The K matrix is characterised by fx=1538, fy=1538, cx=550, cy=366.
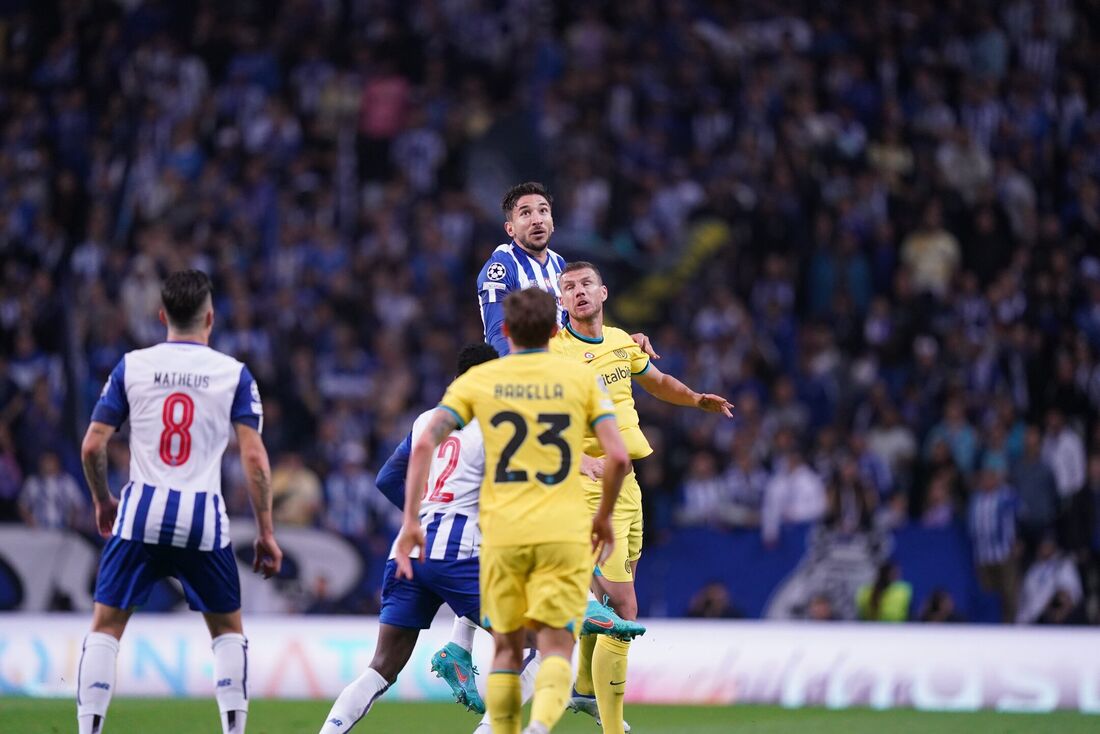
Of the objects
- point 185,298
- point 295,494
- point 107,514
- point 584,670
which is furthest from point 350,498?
point 185,298

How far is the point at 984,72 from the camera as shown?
840 inches

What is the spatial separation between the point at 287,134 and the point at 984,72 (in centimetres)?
961

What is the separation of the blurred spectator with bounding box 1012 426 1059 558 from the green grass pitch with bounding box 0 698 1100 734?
391 centimetres

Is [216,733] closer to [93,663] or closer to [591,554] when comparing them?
[93,663]

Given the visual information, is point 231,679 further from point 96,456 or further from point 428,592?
point 96,456

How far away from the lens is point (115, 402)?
7.18 meters

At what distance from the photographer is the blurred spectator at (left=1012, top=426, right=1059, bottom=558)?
15656 millimetres

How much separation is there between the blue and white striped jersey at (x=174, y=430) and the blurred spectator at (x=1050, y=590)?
1021 centimetres

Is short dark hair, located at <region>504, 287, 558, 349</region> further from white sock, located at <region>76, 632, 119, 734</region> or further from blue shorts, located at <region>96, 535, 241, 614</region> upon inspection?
white sock, located at <region>76, 632, 119, 734</region>

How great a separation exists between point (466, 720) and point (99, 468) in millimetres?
4606

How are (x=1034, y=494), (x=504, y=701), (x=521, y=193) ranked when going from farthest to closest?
(x=1034, y=494) < (x=521, y=193) < (x=504, y=701)

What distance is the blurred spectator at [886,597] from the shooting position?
14953mm

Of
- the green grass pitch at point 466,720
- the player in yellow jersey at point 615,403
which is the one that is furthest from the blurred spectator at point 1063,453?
the player in yellow jersey at point 615,403

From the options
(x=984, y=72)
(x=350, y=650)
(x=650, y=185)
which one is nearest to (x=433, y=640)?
(x=350, y=650)
